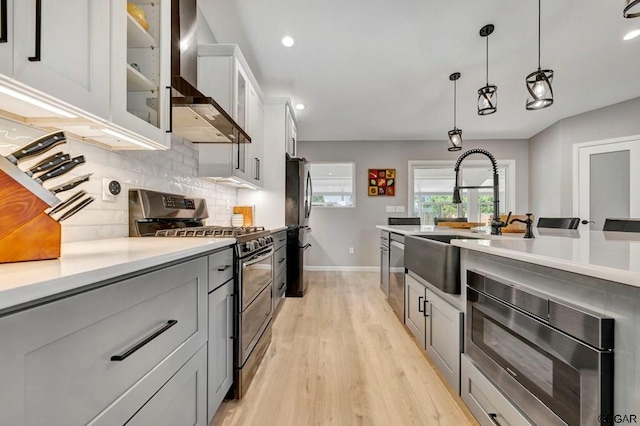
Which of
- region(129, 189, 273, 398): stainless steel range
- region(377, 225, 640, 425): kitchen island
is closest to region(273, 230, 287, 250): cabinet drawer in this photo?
region(129, 189, 273, 398): stainless steel range

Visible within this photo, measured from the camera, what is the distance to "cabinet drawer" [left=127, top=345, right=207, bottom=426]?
817 millimetres

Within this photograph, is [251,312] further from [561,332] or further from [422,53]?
[422,53]

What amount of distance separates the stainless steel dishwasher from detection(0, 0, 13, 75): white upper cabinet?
97.3 inches

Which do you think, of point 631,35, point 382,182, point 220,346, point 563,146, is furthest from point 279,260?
point 563,146

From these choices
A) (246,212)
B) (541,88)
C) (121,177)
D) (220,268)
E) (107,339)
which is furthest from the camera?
(246,212)

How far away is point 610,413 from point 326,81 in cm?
343

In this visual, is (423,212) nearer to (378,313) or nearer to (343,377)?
(378,313)

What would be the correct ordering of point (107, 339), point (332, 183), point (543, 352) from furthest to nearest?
point (332, 183) → point (543, 352) → point (107, 339)

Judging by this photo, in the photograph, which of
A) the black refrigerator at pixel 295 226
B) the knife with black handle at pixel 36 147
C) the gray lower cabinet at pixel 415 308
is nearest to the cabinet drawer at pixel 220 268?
the knife with black handle at pixel 36 147

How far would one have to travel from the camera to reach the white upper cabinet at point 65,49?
68 cm

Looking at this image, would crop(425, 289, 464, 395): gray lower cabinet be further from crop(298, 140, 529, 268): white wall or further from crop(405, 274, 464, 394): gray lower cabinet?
crop(298, 140, 529, 268): white wall

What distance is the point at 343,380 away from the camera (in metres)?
1.71

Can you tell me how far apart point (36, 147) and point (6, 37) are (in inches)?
9.9

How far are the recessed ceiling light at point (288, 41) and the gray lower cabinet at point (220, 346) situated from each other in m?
2.28
